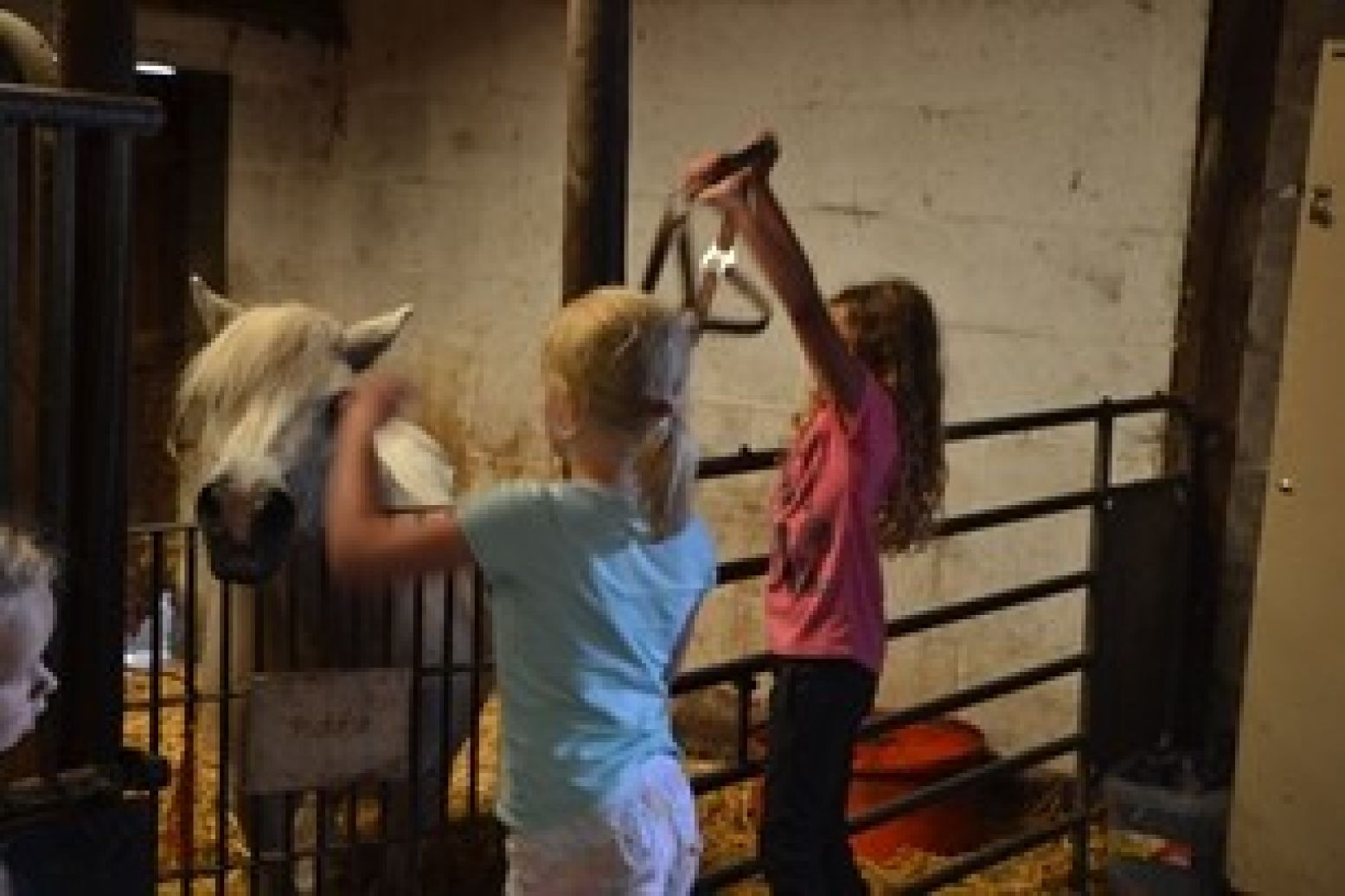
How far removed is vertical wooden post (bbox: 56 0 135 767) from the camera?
5.70 ft

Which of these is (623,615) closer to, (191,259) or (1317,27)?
(1317,27)

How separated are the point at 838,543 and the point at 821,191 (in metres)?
2.24

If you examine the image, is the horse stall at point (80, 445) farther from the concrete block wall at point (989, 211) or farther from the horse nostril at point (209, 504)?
the concrete block wall at point (989, 211)

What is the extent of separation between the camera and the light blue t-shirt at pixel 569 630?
70.4 inches

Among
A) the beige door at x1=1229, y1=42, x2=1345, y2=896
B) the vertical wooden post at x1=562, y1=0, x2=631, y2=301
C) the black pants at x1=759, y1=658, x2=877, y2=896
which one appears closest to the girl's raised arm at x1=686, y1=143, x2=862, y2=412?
the vertical wooden post at x1=562, y1=0, x2=631, y2=301

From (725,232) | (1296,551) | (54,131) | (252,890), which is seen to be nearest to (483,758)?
(252,890)

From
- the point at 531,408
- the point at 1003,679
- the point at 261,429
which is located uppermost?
the point at 261,429

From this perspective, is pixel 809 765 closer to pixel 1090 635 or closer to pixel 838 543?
pixel 838 543

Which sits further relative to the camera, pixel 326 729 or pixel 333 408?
pixel 333 408

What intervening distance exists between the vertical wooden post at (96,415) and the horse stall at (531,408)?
0.03m

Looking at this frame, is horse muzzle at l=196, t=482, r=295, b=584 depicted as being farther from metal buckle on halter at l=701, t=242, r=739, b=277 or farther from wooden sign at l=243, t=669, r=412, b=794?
metal buckle on halter at l=701, t=242, r=739, b=277

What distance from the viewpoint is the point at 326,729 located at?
8.25ft

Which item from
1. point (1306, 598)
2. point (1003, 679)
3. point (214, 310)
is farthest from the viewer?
point (1003, 679)

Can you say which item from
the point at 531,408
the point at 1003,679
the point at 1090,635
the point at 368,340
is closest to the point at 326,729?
the point at 368,340
